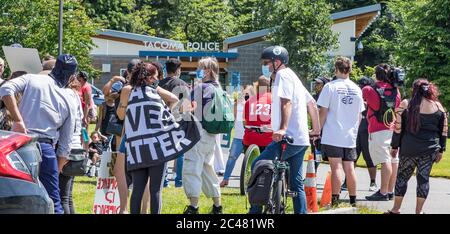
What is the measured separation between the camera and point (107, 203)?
9.56 meters

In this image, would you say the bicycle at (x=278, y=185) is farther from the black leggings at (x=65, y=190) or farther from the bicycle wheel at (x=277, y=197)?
the black leggings at (x=65, y=190)

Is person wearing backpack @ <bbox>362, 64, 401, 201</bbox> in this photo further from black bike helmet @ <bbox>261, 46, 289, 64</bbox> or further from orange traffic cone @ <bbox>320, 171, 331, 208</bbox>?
black bike helmet @ <bbox>261, 46, 289, 64</bbox>

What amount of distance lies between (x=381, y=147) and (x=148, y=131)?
4.91 metres

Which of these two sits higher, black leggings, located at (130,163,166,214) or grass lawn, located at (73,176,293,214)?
black leggings, located at (130,163,166,214)

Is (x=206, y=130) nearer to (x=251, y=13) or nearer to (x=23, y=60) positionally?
(x=23, y=60)

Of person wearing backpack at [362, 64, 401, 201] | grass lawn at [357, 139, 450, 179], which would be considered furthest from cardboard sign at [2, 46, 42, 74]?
grass lawn at [357, 139, 450, 179]

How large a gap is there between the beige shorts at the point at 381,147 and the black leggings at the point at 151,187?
15.5 ft

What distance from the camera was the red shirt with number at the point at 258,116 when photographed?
12617 millimetres

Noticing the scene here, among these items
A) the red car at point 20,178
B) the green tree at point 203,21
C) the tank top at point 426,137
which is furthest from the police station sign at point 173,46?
the red car at point 20,178

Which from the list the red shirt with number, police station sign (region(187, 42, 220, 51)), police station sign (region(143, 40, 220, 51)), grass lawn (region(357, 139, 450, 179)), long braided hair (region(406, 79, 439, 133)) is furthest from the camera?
police station sign (region(187, 42, 220, 51))

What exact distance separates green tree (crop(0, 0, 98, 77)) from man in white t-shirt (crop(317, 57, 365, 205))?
25.4 metres

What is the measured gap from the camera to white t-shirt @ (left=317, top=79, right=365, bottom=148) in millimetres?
11070

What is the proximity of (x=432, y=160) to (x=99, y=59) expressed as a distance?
4060 cm

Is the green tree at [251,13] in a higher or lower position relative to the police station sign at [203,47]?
higher
